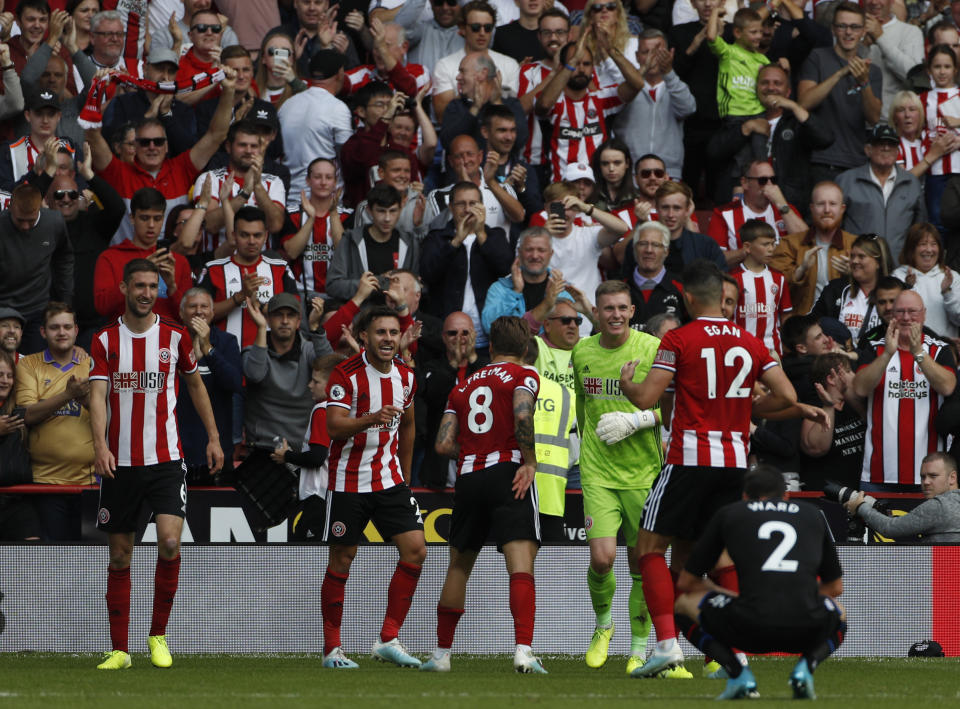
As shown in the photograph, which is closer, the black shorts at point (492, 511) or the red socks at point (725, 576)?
the red socks at point (725, 576)

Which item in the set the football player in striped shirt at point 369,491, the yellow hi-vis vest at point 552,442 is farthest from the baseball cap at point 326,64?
the football player in striped shirt at point 369,491

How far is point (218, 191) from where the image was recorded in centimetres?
1398

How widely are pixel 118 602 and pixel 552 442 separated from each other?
2.97 m

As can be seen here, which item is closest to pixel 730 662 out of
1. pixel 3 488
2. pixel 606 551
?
pixel 606 551

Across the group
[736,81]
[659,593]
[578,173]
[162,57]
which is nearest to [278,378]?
[578,173]

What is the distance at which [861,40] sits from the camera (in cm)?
1684

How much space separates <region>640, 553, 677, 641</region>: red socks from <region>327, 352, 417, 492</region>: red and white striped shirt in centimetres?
184

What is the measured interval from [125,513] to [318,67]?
7.24 metres

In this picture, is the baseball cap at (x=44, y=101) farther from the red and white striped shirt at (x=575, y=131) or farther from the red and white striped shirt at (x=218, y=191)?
the red and white striped shirt at (x=575, y=131)

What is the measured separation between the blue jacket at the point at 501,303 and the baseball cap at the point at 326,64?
11.7 feet

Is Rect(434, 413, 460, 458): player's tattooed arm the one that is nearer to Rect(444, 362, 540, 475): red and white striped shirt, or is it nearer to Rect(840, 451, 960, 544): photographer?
Rect(444, 362, 540, 475): red and white striped shirt

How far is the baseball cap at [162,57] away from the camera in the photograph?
14594mm

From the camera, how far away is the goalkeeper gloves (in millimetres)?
9312

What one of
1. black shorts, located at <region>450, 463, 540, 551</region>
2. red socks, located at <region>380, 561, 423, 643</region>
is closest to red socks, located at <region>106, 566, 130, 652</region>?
red socks, located at <region>380, 561, 423, 643</region>
